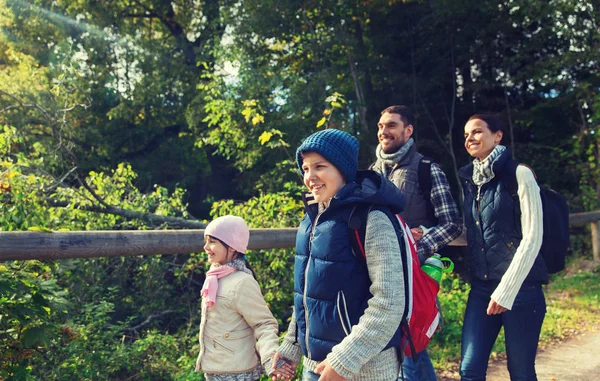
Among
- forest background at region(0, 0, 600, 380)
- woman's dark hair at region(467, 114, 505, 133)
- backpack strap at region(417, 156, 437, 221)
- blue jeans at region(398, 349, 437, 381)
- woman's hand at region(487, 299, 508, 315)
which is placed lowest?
blue jeans at region(398, 349, 437, 381)

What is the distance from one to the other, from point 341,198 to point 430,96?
18809mm

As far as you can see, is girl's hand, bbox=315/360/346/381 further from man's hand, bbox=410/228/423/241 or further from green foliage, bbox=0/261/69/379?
green foliage, bbox=0/261/69/379

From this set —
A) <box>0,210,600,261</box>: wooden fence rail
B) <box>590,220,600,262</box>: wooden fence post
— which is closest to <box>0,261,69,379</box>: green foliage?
<box>0,210,600,261</box>: wooden fence rail

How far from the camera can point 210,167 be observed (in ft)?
68.2

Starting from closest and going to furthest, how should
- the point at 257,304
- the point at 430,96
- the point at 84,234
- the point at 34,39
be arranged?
1. the point at 257,304
2. the point at 84,234
3. the point at 34,39
4. the point at 430,96

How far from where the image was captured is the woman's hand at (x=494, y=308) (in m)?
3.13

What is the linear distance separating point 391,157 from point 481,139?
562 mm

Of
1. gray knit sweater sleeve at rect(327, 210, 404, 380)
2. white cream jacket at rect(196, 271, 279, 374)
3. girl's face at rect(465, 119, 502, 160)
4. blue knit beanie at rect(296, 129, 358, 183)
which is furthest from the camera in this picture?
girl's face at rect(465, 119, 502, 160)

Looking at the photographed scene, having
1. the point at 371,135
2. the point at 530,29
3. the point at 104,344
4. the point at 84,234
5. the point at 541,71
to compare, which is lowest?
the point at 104,344

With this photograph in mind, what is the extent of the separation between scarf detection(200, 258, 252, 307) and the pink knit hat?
0.26ft

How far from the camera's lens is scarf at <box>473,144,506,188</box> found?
3.34 m

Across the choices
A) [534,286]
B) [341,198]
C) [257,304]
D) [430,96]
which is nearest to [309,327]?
[341,198]

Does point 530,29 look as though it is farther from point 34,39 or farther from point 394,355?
point 394,355

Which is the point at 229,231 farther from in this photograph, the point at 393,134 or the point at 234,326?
the point at 393,134
